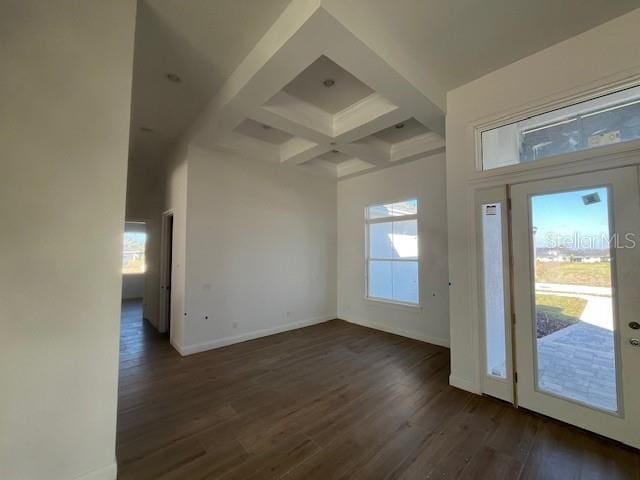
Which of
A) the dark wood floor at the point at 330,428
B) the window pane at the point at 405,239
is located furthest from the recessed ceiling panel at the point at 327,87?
the dark wood floor at the point at 330,428

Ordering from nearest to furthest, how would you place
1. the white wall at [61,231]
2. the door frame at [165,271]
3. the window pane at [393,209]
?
the white wall at [61,231] → the window pane at [393,209] → the door frame at [165,271]

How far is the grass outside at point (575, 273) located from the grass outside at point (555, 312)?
6.2 inches

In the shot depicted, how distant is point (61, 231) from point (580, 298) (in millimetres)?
4021

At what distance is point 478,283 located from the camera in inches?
112

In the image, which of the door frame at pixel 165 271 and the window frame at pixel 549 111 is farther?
the door frame at pixel 165 271

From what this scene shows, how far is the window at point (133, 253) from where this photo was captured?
9.41 metres

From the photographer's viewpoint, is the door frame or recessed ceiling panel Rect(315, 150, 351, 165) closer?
the door frame

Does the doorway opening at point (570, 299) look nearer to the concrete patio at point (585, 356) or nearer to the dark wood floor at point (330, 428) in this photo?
the concrete patio at point (585, 356)

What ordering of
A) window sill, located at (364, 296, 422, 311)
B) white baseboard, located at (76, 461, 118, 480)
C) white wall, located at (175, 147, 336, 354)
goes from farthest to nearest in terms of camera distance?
window sill, located at (364, 296, 422, 311) < white wall, located at (175, 147, 336, 354) < white baseboard, located at (76, 461, 118, 480)

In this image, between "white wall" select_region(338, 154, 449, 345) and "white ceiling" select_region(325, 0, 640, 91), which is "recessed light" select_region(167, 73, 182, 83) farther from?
"white wall" select_region(338, 154, 449, 345)

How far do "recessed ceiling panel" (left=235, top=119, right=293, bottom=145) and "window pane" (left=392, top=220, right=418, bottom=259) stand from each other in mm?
2669

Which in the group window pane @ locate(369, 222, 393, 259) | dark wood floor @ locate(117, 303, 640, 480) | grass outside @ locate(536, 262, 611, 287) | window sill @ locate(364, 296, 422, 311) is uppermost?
window pane @ locate(369, 222, 393, 259)

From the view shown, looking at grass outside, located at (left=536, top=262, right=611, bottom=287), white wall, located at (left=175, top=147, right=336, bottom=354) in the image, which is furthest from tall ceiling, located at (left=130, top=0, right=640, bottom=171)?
grass outside, located at (left=536, top=262, right=611, bottom=287)

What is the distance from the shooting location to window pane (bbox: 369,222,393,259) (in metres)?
5.25
